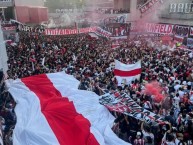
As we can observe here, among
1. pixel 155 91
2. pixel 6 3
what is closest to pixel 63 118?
pixel 155 91

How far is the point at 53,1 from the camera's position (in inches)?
2154

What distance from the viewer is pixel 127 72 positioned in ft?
33.7

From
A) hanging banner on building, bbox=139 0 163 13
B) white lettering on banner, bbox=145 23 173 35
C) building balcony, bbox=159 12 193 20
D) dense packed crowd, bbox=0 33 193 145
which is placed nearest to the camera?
dense packed crowd, bbox=0 33 193 145

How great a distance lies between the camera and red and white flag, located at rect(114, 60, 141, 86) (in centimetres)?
1027

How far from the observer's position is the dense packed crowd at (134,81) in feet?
22.3

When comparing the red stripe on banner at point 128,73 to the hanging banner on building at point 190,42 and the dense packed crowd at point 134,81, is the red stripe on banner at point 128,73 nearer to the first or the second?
the dense packed crowd at point 134,81

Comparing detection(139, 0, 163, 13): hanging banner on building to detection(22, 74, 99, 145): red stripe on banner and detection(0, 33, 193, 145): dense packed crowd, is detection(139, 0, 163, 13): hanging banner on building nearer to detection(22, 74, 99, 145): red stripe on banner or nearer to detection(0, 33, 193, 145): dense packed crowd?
detection(0, 33, 193, 145): dense packed crowd

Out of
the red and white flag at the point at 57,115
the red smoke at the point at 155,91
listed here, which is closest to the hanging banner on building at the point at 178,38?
the red smoke at the point at 155,91

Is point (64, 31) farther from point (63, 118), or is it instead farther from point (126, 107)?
point (63, 118)

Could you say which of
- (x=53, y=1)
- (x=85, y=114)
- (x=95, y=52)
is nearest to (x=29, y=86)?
(x=85, y=114)

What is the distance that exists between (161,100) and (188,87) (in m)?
1.57

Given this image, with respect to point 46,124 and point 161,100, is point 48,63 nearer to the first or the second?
point 161,100

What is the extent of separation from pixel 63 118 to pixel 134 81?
4042 millimetres

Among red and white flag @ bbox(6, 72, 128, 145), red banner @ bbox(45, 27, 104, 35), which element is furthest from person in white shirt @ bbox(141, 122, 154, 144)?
red banner @ bbox(45, 27, 104, 35)
